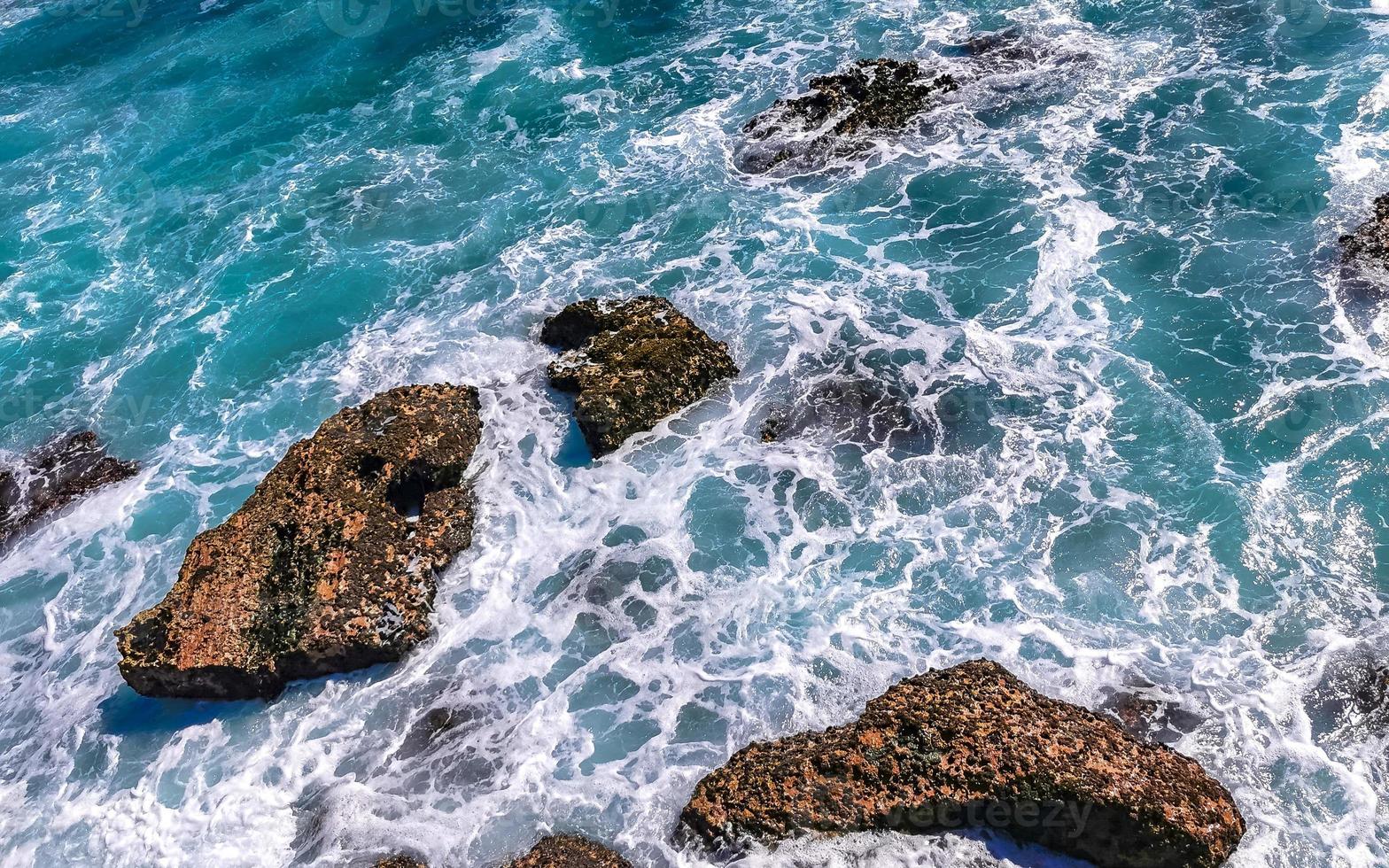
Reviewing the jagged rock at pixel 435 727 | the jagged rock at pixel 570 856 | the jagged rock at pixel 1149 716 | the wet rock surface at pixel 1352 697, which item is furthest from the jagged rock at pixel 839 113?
the jagged rock at pixel 570 856

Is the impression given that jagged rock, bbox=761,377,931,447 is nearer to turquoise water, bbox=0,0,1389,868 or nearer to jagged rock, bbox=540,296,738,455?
turquoise water, bbox=0,0,1389,868

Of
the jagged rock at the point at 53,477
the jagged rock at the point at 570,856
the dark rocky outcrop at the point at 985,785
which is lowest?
the jagged rock at the point at 570,856

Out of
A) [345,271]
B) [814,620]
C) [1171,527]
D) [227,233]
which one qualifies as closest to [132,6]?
[227,233]

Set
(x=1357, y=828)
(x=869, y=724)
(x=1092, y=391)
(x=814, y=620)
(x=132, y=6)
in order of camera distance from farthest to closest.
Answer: (x=132, y=6) → (x=1092, y=391) → (x=814, y=620) → (x=869, y=724) → (x=1357, y=828)

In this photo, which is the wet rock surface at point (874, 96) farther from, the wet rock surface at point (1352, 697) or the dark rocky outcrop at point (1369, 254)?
the wet rock surface at point (1352, 697)

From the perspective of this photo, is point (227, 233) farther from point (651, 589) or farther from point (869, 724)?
point (869, 724)

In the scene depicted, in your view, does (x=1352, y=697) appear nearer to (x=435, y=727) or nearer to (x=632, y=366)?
(x=632, y=366)
